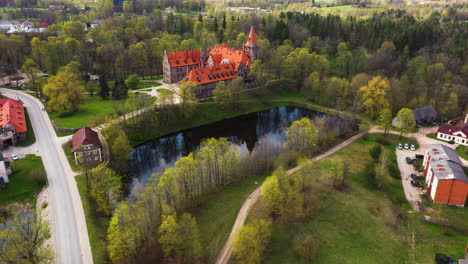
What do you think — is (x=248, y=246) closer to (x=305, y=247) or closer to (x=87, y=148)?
(x=305, y=247)

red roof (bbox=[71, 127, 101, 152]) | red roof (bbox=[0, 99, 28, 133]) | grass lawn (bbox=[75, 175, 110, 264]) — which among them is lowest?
grass lawn (bbox=[75, 175, 110, 264])

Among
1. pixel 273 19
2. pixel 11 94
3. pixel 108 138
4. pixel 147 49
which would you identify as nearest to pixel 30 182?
pixel 108 138

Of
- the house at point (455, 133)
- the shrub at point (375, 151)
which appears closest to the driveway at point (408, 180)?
the shrub at point (375, 151)

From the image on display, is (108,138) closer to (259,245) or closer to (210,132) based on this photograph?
(210,132)

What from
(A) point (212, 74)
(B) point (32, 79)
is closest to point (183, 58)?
(A) point (212, 74)

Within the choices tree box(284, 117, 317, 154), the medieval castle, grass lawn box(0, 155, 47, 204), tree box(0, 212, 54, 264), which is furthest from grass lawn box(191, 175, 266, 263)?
the medieval castle

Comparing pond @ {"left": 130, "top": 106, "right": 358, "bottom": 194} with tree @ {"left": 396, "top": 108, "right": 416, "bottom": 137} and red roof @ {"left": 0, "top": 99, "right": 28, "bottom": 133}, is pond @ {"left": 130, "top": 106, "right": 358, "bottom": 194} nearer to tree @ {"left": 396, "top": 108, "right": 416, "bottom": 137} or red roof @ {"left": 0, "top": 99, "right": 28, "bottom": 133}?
tree @ {"left": 396, "top": 108, "right": 416, "bottom": 137}

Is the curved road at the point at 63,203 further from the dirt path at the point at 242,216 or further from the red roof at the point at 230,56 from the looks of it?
the red roof at the point at 230,56
